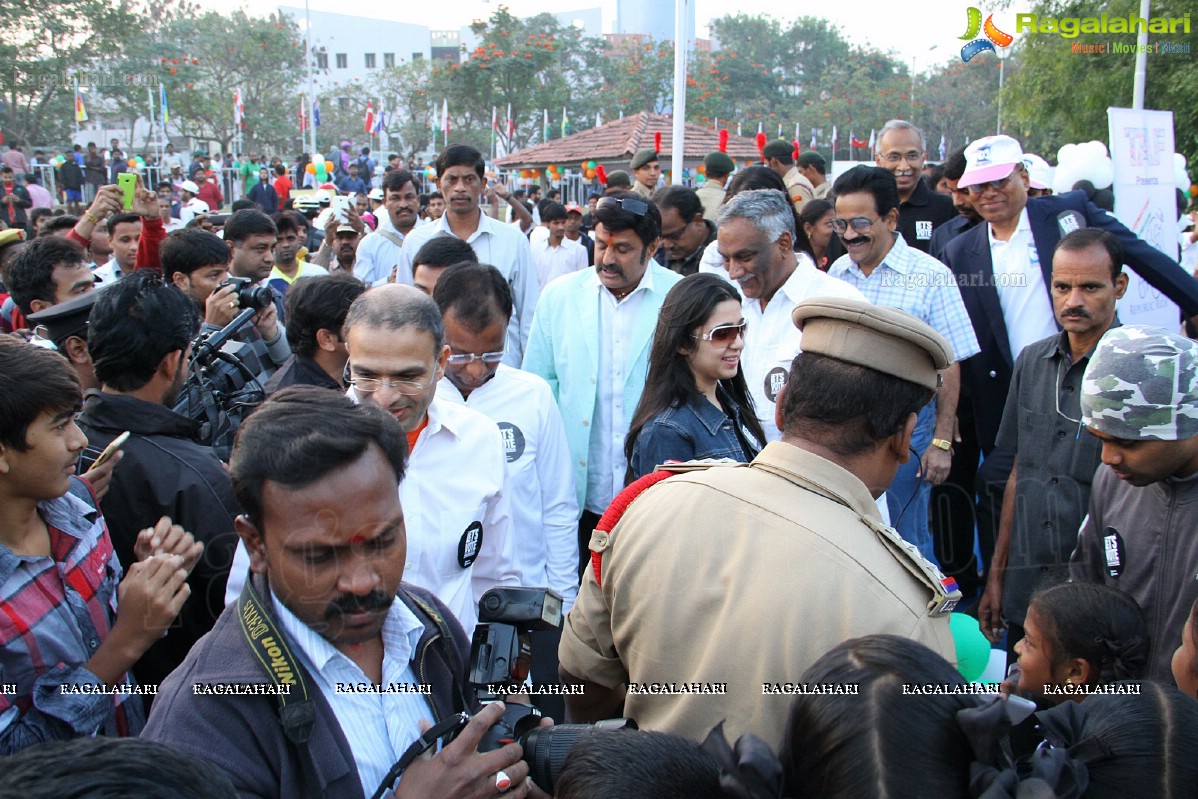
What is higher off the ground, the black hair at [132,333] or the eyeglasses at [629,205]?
the eyeglasses at [629,205]

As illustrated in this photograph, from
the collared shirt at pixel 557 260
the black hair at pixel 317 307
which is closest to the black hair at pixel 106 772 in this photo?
the black hair at pixel 317 307

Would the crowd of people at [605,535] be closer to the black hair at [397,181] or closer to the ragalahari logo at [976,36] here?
the black hair at [397,181]

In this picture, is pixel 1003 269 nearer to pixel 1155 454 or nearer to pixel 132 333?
pixel 1155 454

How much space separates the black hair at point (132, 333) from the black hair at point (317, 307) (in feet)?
2.13

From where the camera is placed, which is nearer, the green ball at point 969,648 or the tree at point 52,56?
the green ball at point 969,648

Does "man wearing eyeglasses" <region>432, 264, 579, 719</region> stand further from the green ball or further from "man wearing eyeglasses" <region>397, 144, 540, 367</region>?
"man wearing eyeglasses" <region>397, 144, 540, 367</region>

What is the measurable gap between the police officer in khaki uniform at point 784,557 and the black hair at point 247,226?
15.4ft

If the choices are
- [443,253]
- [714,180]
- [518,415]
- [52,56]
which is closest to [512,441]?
[518,415]

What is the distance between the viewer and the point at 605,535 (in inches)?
79.4

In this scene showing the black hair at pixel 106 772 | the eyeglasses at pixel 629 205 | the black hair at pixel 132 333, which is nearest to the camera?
the black hair at pixel 106 772

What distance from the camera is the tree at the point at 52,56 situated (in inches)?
942

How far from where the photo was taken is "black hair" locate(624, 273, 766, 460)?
322 centimetres

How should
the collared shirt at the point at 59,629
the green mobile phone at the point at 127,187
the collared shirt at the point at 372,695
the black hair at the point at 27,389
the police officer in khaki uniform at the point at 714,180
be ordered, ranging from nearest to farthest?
the collared shirt at the point at 372,695
the collared shirt at the point at 59,629
the black hair at the point at 27,389
the green mobile phone at the point at 127,187
the police officer in khaki uniform at the point at 714,180

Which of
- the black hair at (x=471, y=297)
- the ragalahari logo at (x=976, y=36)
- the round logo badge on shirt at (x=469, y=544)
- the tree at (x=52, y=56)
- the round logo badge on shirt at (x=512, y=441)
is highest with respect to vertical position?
the tree at (x=52, y=56)
